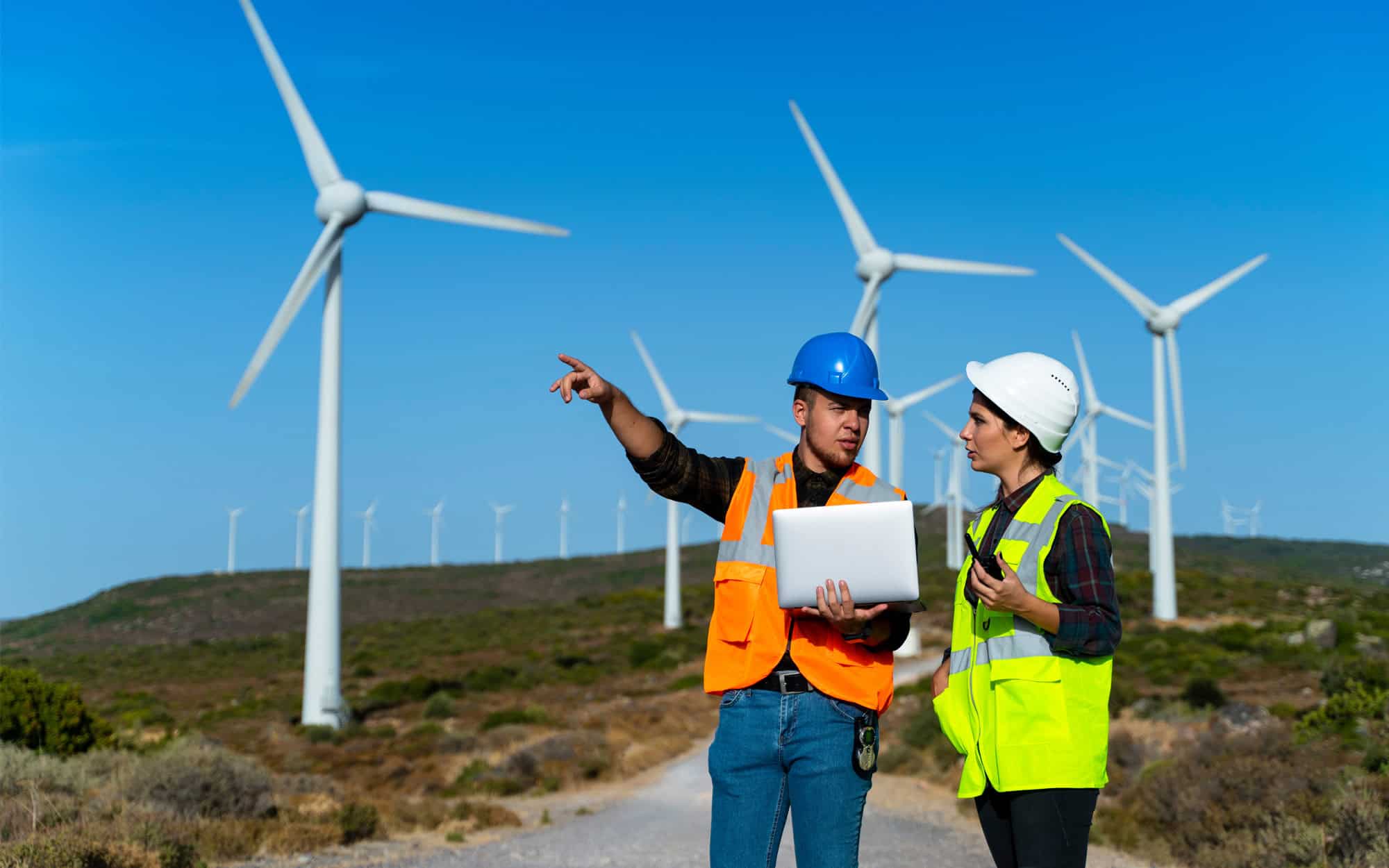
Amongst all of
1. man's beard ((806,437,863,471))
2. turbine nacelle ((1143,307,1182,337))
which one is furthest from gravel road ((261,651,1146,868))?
turbine nacelle ((1143,307,1182,337))

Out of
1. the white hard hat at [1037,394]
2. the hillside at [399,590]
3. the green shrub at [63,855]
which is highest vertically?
the white hard hat at [1037,394]

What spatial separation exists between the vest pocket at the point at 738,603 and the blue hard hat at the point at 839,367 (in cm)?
73

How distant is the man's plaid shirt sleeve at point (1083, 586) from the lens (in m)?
3.72

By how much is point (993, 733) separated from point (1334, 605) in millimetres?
66351

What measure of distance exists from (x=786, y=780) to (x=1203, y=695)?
67.2ft

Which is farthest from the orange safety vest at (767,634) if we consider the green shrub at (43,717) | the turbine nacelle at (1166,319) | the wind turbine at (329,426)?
the turbine nacelle at (1166,319)

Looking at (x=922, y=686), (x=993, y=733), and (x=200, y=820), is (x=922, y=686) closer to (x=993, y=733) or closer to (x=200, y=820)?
(x=200, y=820)

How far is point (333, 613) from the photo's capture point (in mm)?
28812

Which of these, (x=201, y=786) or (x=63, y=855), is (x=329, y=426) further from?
(x=63, y=855)

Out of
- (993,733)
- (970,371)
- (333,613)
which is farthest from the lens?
(333,613)

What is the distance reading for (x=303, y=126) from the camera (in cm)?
3148

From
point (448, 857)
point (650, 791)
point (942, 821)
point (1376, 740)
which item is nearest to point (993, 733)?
point (448, 857)

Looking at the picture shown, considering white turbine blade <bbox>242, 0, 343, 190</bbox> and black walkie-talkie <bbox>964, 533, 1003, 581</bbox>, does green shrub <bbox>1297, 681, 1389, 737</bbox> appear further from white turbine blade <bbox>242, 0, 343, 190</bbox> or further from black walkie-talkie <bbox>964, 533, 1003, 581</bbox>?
white turbine blade <bbox>242, 0, 343, 190</bbox>

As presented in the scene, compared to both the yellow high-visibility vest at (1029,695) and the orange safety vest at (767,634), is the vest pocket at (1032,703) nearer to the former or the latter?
the yellow high-visibility vest at (1029,695)
